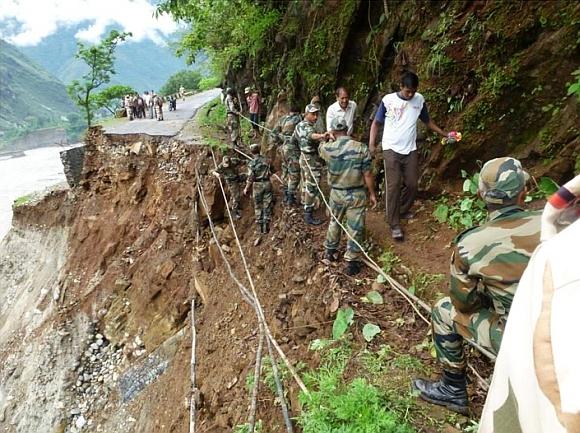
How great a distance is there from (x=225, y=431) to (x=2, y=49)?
176 metres

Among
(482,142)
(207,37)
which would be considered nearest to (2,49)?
(207,37)

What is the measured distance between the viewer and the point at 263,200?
24.8 feet

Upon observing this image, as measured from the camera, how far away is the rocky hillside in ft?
15.3

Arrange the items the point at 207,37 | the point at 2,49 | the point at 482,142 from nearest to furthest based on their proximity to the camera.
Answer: the point at 482,142 < the point at 207,37 < the point at 2,49

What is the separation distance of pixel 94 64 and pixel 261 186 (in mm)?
23874

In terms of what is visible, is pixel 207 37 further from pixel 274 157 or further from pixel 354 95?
pixel 354 95

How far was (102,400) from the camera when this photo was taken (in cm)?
838

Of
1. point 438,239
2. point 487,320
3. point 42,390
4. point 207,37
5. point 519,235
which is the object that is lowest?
point 42,390

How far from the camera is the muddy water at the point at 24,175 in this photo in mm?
41000

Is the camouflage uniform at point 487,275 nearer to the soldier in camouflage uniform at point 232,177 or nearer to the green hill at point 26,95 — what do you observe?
the soldier in camouflage uniform at point 232,177

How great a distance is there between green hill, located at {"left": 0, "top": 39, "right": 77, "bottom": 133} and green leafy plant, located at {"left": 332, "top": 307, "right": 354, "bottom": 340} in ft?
371

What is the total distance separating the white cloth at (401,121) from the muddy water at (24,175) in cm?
3693

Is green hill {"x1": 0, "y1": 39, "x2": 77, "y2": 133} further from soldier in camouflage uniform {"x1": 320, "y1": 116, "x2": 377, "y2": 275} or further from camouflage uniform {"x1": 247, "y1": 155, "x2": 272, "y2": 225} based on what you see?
soldier in camouflage uniform {"x1": 320, "y1": 116, "x2": 377, "y2": 275}

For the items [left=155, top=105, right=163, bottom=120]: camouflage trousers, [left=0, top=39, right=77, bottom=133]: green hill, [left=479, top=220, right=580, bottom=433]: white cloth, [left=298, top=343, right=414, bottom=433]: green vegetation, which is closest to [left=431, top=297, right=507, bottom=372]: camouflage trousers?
[left=298, top=343, right=414, bottom=433]: green vegetation
